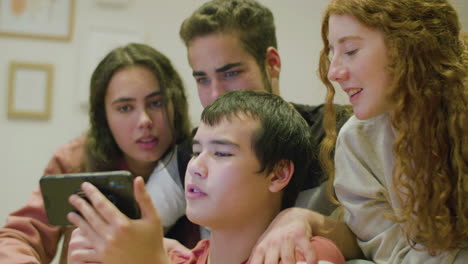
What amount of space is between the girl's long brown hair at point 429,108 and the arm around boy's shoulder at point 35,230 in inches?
46.2

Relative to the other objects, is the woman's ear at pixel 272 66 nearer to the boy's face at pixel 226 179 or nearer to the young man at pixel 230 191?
the young man at pixel 230 191

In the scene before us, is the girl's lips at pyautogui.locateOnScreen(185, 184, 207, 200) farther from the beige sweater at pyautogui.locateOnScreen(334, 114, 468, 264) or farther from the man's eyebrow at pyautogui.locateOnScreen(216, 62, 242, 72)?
the man's eyebrow at pyautogui.locateOnScreen(216, 62, 242, 72)

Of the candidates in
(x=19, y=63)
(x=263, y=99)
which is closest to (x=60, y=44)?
(x=19, y=63)

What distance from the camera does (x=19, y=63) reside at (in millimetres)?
2400

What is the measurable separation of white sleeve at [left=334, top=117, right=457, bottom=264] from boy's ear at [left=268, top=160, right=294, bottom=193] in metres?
0.13

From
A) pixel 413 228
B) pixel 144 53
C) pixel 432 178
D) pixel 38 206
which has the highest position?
pixel 144 53

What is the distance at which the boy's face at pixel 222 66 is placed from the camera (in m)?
1.44

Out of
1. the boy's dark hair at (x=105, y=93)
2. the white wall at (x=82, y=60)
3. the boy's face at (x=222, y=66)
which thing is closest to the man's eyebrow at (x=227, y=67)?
the boy's face at (x=222, y=66)

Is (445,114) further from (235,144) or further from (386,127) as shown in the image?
(235,144)

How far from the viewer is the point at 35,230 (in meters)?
1.62

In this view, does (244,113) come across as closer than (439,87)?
No

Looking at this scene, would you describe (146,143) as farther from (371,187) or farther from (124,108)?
(371,187)

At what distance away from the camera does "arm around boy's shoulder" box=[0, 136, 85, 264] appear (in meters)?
1.47

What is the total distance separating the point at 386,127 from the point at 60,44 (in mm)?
1921
